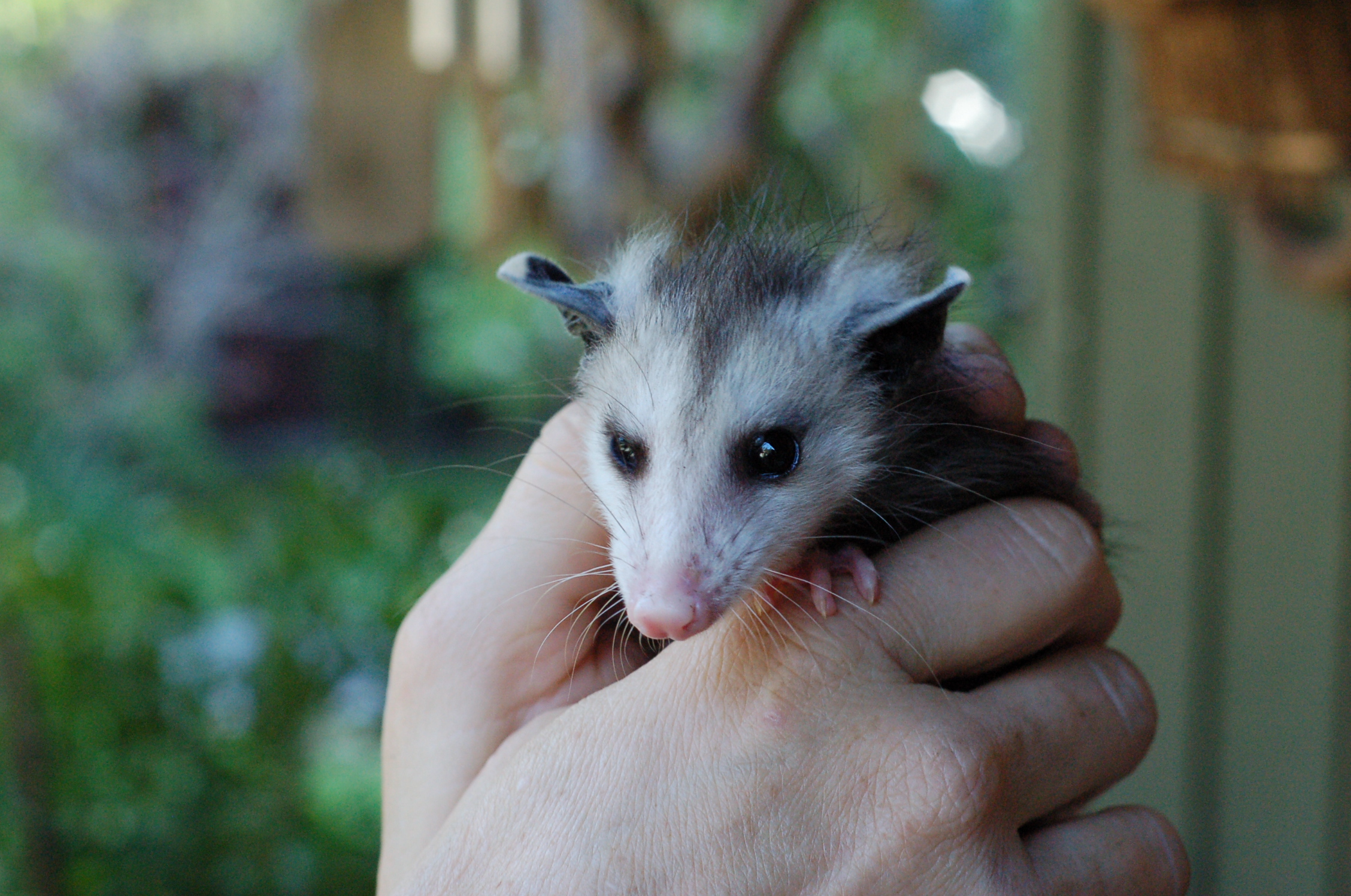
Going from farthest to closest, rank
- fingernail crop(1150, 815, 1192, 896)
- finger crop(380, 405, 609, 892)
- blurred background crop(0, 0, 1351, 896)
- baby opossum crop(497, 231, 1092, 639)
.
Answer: blurred background crop(0, 0, 1351, 896)
finger crop(380, 405, 609, 892)
fingernail crop(1150, 815, 1192, 896)
baby opossum crop(497, 231, 1092, 639)

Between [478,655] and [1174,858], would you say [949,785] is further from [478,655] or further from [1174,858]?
[478,655]

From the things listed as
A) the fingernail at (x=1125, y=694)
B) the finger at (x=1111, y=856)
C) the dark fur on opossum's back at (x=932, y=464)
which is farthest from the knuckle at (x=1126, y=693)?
the dark fur on opossum's back at (x=932, y=464)

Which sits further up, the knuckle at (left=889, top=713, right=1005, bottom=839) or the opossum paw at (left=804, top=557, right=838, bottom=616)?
the opossum paw at (left=804, top=557, right=838, bottom=616)

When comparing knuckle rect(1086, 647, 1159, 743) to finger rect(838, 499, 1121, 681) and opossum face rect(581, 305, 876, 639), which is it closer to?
finger rect(838, 499, 1121, 681)

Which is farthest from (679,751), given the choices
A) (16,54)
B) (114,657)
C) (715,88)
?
(16,54)

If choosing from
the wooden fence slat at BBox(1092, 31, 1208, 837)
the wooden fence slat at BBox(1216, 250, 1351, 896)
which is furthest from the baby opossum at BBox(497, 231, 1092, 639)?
the wooden fence slat at BBox(1092, 31, 1208, 837)

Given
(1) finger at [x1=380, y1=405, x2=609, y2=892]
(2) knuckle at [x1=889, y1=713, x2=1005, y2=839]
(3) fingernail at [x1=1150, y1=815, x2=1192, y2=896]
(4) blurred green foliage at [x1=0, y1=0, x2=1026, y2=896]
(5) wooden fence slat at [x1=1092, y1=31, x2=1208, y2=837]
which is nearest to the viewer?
(2) knuckle at [x1=889, y1=713, x2=1005, y2=839]
